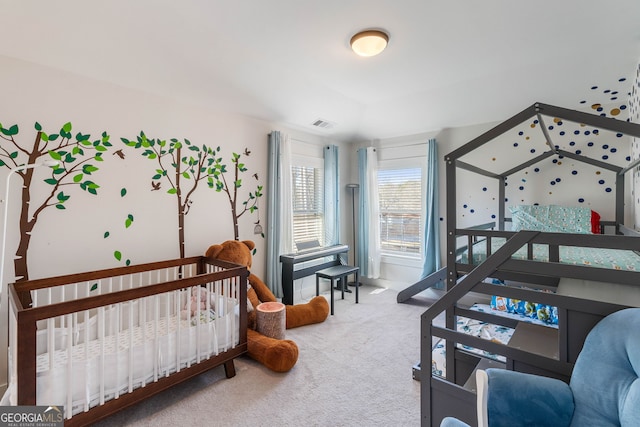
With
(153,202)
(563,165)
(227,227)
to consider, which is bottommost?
(227,227)

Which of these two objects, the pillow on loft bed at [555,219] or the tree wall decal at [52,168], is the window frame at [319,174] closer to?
the tree wall decal at [52,168]

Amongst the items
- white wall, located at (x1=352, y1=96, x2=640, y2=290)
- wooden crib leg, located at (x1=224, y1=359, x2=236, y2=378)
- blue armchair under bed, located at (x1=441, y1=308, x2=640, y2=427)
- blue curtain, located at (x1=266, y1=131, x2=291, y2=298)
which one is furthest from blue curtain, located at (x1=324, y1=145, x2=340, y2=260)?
blue armchair under bed, located at (x1=441, y1=308, x2=640, y2=427)

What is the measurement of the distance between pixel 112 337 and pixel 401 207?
3.68m

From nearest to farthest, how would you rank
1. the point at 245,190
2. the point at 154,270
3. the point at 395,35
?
the point at 395,35
the point at 154,270
the point at 245,190

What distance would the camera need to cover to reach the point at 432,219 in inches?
155

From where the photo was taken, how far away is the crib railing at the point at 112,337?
1391 mm

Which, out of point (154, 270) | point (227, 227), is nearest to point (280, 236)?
point (227, 227)

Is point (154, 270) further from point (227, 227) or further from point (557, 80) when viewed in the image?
point (557, 80)

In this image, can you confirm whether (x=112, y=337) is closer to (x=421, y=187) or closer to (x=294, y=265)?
(x=294, y=265)

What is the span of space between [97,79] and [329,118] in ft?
7.80

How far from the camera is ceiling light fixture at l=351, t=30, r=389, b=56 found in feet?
7.06

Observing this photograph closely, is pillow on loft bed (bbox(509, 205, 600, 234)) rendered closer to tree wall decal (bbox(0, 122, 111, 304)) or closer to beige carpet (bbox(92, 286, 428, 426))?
beige carpet (bbox(92, 286, 428, 426))

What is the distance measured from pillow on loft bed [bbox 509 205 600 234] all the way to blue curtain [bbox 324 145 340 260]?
2200 mm

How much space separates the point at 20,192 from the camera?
1.97m
